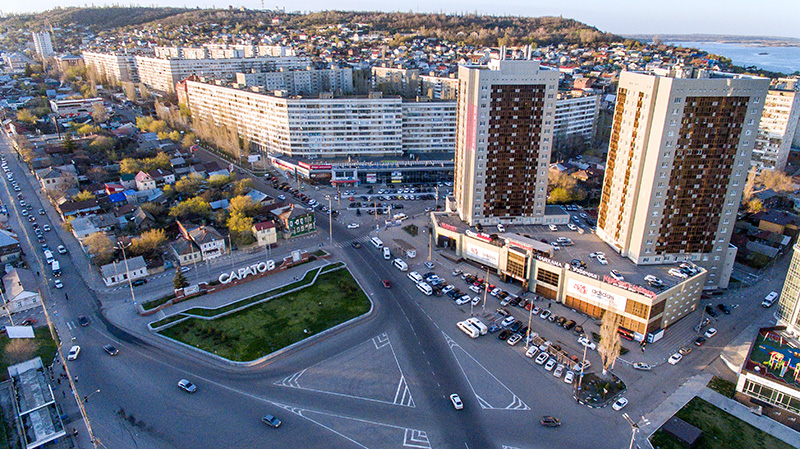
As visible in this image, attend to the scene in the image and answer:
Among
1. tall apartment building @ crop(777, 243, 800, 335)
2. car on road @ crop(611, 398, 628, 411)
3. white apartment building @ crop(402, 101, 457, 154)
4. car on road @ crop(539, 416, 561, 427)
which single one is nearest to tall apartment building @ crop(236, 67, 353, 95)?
white apartment building @ crop(402, 101, 457, 154)

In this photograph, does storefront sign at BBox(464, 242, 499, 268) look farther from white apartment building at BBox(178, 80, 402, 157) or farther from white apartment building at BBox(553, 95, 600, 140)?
white apartment building at BBox(553, 95, 600, 140)

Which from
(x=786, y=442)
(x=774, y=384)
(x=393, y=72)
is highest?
(x=393, y=72)

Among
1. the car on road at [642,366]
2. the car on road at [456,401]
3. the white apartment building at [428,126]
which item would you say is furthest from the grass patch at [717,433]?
the white apartment building at [428,126]

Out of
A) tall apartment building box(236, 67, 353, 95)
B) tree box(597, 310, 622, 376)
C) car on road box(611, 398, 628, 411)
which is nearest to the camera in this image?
car on road box(611, 398, 628, 411)

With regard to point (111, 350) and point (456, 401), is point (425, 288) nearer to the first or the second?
point (456, 401)

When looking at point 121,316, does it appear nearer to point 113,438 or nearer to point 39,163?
point 113,438

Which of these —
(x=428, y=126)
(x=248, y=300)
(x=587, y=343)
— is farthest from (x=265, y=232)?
(x=428, y=126)

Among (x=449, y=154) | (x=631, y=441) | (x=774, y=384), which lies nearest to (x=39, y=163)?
(x=449, y=154)
